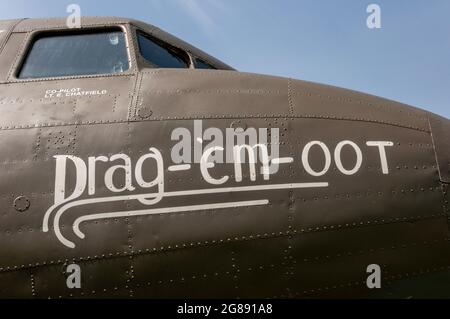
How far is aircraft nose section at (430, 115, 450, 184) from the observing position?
16.9 ft

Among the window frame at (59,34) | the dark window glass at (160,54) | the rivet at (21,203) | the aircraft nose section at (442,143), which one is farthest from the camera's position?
the dark window glass at (160,54)

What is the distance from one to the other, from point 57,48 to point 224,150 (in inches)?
124

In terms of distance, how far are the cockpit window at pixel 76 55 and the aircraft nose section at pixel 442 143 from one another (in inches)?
147

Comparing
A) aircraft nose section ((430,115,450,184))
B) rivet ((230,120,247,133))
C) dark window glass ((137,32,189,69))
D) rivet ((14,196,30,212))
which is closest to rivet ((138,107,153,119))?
rivet ((230,120,247,133))

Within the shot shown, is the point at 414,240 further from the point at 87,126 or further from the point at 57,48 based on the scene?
the point at 57,48

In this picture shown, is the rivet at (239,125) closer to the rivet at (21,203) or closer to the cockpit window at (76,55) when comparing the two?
the cockpit window at (76,55)

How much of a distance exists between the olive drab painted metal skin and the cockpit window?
100cm

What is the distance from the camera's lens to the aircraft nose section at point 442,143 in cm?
514

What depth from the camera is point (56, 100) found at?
612cm

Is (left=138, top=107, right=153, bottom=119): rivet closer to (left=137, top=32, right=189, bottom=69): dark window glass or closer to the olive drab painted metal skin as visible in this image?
the olive drab painted metal skin

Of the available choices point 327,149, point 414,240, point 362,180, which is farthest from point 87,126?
point 414,240

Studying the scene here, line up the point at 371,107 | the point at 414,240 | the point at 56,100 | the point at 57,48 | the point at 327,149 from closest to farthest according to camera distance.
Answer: the point at 414,240, the point at 327,149, the point at 371,107, the point at 56,100, the point at 57,48

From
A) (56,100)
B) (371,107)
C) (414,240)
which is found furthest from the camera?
(56,100)

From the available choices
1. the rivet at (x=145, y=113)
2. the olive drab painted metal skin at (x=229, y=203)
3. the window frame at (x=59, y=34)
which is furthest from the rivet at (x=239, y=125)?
the window frame at (x=59, y=34)
